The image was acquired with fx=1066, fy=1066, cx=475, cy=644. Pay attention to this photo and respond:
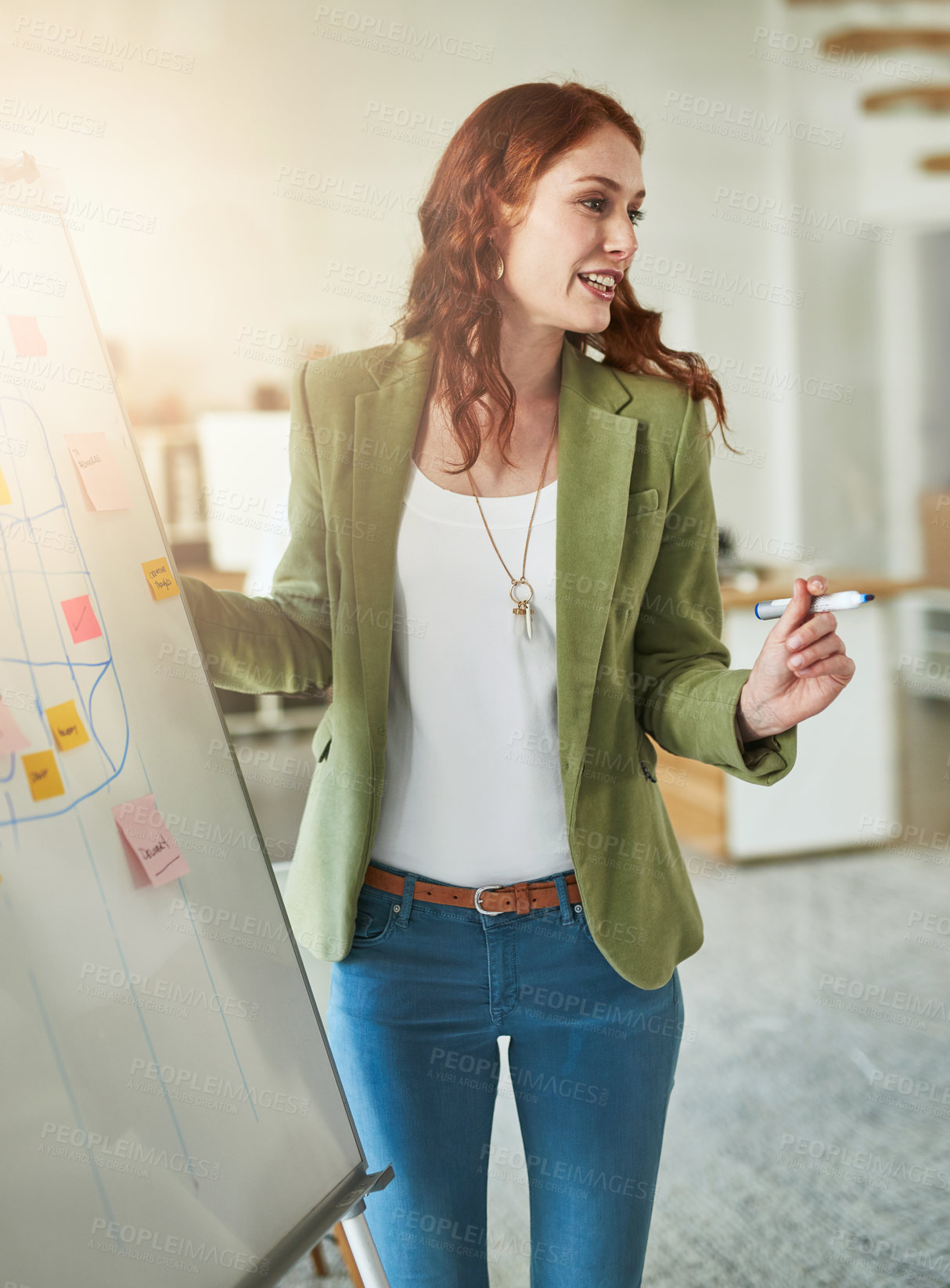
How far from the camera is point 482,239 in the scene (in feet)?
3.70

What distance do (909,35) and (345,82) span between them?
2.49 m

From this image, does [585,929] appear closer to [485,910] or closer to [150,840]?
[485,910]

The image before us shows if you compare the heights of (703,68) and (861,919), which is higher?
(703,68)

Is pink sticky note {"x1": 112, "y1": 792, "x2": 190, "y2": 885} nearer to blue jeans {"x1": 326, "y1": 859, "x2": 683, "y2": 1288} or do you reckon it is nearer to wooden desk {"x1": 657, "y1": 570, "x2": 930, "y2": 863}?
blue jeans {"x1": 326, "y1": 859, "x2": 683, "y2": 1288}

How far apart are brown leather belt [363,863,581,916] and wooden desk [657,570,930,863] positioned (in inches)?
102

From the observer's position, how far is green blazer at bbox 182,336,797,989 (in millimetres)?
1093

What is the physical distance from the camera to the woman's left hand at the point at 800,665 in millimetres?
986

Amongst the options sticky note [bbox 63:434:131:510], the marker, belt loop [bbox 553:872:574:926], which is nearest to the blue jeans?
belt loop [bbox 553:872:574:926]

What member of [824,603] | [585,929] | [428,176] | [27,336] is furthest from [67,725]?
[428,176]

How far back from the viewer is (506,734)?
3.62 ft

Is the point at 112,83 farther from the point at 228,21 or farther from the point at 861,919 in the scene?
the point at 861,919

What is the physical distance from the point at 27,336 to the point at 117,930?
0.51 metres

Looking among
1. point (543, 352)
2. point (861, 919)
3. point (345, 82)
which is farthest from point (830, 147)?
point (543, 352)

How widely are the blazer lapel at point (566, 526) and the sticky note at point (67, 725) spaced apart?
1.03 ft
